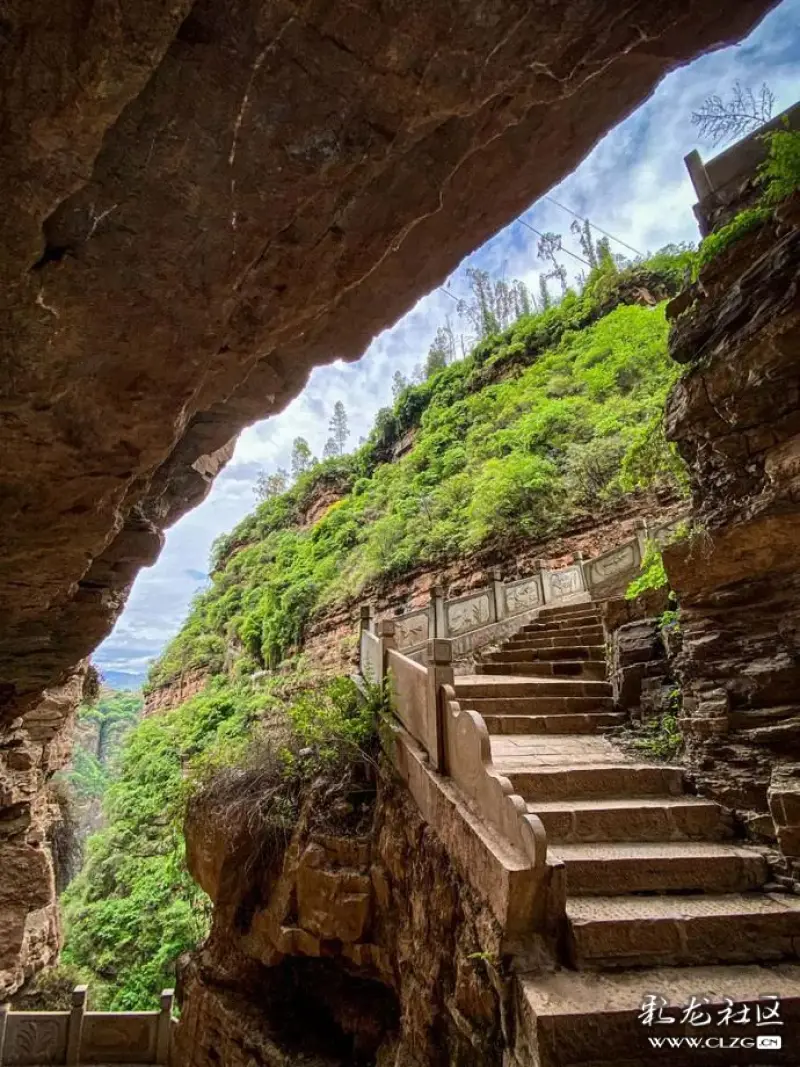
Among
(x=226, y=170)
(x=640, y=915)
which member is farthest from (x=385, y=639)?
(x=226, y=170)

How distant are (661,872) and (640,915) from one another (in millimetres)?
499

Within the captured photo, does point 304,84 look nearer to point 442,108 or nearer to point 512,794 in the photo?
point 442,108

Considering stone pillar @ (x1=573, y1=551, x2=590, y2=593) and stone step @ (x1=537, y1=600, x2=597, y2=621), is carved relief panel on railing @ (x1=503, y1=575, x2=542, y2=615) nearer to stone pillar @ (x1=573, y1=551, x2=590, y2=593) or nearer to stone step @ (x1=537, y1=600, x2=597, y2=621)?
stone step @ (x1=537, y1=600, x2=597, y2=621)

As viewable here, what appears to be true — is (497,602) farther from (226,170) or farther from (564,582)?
(226,170)

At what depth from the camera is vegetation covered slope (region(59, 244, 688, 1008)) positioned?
12016 millimetres

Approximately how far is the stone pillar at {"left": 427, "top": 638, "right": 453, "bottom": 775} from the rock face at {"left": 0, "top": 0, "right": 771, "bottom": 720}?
292 cm

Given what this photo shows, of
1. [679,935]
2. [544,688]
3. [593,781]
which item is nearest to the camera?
[679,935]

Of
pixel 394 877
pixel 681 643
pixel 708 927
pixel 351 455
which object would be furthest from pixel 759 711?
pixel 351 455

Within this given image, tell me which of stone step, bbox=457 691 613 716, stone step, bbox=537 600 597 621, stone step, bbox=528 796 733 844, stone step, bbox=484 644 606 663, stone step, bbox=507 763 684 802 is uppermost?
stone step, bbox=537 600 597 621

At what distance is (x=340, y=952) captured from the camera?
5434 millimetres

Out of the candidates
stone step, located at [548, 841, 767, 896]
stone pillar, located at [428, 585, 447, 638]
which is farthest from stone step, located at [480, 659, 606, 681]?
stone step, located at [548, 841, 767, 896]

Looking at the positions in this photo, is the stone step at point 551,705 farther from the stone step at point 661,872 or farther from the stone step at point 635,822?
the stone step at point 661,872

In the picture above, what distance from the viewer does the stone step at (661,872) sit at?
3.56 metres

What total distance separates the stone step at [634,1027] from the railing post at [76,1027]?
9383 millimetres
